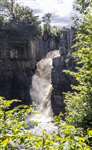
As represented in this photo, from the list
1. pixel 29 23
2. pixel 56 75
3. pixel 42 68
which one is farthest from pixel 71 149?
pixel 29 23

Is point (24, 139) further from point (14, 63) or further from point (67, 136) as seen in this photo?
point (14, 63)

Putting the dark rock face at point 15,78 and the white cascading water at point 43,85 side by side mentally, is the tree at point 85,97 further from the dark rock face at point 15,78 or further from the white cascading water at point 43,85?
the dark rock face at point 15,78

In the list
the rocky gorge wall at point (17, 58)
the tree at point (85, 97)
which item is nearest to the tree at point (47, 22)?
the rocky gorge wall at point (17, 58)

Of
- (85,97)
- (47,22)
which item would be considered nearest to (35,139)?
(85,97)

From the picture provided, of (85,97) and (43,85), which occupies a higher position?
(85,97)

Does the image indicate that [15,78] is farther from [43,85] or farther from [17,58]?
[43,85]

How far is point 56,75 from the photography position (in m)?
58.0

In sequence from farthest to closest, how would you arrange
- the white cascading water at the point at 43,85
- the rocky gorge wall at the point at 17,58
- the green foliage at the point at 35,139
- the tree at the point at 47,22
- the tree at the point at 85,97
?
the tree at the point at 47,22
the rocky gorge wall at the point at 17,58
the white cascading water at the point at 43,85
the tree at the point at 85,97
the green foliage at the point at 35,139

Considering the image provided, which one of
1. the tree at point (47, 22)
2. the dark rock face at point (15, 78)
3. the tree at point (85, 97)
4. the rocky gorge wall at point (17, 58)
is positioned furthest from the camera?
the tree at point (47, 22)

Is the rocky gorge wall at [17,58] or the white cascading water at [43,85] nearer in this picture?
the white cascading water at [43,85]

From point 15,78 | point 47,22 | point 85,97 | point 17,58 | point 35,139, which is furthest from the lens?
point 47,22

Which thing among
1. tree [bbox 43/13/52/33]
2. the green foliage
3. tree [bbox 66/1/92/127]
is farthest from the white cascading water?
the green foliage

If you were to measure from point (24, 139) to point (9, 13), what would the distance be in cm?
7712

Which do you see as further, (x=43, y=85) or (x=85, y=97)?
(x=43, y=85)
